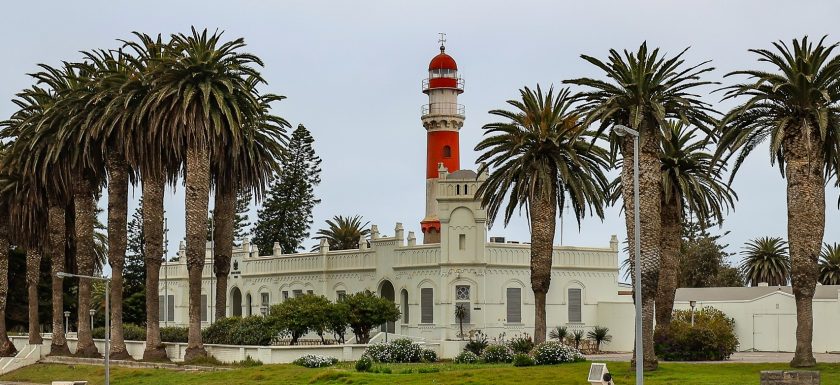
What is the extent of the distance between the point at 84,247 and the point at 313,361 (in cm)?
1998

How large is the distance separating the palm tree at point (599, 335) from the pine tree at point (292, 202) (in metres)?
38.7

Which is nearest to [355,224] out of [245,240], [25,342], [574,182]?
[245,240]

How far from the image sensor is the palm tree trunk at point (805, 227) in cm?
4331

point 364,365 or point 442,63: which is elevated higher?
point 442,63

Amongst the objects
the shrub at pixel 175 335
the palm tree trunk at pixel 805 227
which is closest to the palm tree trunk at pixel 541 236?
the palm tree trunk at pixel 805 227

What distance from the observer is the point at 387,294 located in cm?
7438

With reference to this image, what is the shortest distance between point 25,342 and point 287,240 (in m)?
29.5

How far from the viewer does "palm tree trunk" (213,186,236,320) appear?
6412cm

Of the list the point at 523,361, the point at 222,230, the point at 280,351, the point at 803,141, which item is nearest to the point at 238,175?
the point at 222,230

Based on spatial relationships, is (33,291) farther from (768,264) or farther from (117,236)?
(768,264)

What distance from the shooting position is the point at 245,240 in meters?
85.2

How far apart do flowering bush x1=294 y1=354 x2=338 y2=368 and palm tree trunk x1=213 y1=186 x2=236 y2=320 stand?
10761 millimetres

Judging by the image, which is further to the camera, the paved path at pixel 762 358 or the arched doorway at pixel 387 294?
the arched doorway at pixel 387 294

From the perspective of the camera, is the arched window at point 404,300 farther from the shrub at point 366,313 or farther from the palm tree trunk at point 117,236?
the palm tree trunk at point 117,236
